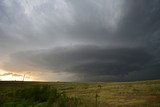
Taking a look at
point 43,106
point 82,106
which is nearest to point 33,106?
point 43,106

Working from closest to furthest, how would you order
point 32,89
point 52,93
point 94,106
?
point 94,106 < point 52,93 < point 32,89

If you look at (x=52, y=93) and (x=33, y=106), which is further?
(x=52, y=93)

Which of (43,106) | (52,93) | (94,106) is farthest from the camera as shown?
(52,93)

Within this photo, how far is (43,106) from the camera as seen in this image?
2347 cm

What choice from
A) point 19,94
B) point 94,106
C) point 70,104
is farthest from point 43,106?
point 19,94

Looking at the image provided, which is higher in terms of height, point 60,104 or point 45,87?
point 45,87

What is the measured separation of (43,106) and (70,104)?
2.76m

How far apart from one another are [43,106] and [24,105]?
196 centimetres

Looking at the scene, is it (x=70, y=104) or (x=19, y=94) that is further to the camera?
(x=19, y=94)

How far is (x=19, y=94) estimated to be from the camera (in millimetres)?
32906

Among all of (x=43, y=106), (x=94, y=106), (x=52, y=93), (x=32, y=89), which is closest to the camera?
(x=43, y=106)

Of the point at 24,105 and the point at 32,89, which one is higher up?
the point at 32,89

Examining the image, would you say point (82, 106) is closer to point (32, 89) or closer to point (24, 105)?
point (24, 105)

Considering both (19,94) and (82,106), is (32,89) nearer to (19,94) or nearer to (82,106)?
(19,94)
